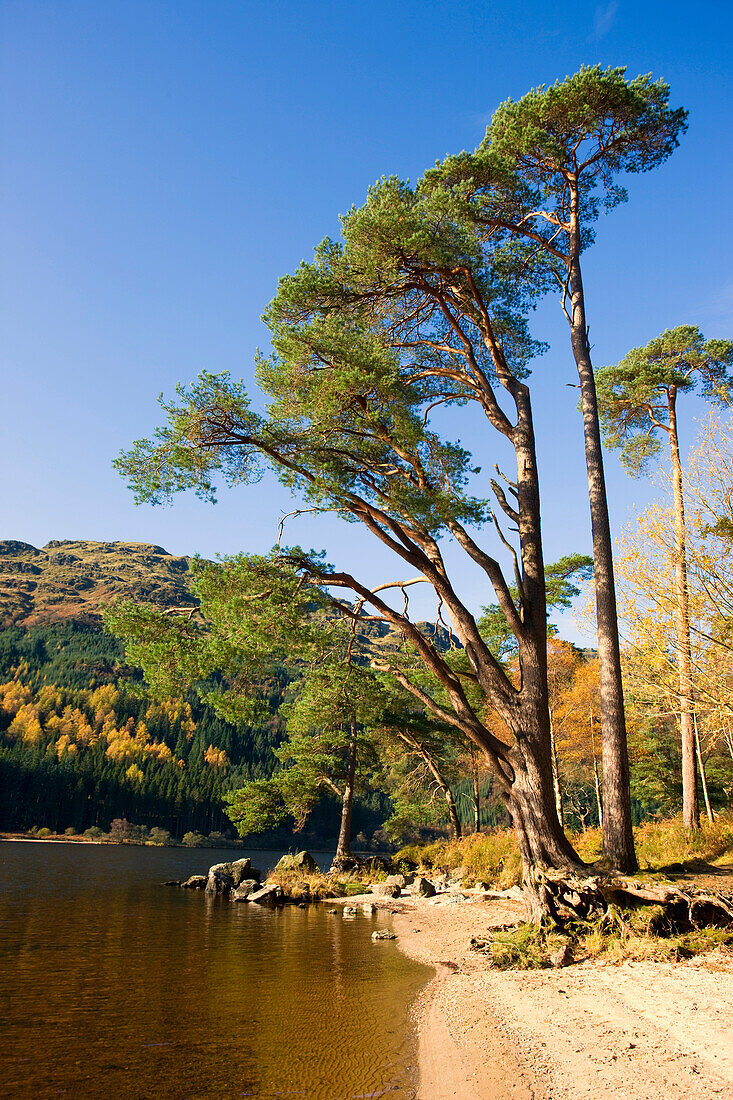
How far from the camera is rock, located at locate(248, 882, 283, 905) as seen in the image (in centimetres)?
1880

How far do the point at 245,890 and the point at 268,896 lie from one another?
2.18m

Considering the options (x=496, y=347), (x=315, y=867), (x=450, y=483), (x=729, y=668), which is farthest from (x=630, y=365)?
(x=315, y=867)

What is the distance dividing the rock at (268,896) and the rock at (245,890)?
0.67 m

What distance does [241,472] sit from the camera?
11492 millimetres

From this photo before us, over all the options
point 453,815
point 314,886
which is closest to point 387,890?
point 314,886

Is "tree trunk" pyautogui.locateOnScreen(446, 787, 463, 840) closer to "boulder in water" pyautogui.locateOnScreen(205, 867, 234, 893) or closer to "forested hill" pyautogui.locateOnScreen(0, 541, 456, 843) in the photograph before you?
"boulder in water" pyautogui.locateOnScreen(205, 867, 234, 893)

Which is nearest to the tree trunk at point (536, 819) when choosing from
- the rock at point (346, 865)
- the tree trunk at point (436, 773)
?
the tree trunk at point (436, 773)

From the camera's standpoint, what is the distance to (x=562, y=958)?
767cm

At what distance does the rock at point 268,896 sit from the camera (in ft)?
61.7

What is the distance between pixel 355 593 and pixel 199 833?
266ft

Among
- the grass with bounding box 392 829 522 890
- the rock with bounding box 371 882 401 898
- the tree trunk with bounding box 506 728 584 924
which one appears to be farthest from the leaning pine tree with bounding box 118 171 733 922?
the rock with bounding box 371 882 401 898

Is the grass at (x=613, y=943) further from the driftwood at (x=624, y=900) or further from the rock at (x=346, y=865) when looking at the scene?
the rock at (x=346, y=865)

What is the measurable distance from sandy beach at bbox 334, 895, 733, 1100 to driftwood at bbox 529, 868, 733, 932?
910 millimetres

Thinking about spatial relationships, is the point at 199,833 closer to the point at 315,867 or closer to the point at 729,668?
the point at 315,867
